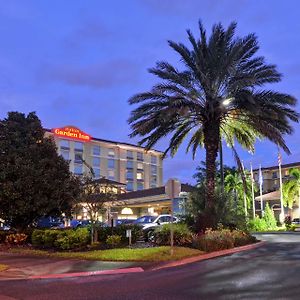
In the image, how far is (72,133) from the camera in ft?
362

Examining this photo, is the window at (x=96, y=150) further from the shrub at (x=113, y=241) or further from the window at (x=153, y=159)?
the shrub at (x=113, y=241)

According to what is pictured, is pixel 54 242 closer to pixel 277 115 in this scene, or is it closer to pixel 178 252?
pixel 178 252

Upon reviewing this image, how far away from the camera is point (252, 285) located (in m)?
12.1

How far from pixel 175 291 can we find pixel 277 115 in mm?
16082

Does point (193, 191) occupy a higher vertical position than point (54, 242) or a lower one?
higher

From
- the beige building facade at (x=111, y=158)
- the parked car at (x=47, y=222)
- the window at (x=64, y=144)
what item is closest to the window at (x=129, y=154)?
the beige building facade at (x=111, y=158)

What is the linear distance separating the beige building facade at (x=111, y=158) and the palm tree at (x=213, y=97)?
8061 cm

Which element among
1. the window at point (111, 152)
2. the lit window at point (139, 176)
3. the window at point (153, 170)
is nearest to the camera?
the window at point (111, 152)

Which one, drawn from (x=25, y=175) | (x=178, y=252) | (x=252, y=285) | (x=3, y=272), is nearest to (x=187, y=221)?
(x=178, y=252)

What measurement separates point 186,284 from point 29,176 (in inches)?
606

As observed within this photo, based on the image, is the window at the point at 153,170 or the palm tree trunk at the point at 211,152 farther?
the window at the point at 153,170

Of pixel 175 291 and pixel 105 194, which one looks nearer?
pixel 175 291

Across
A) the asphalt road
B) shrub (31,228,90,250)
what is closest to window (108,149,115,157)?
shrub (31,228,90,250)

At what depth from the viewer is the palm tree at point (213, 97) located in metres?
25.4
